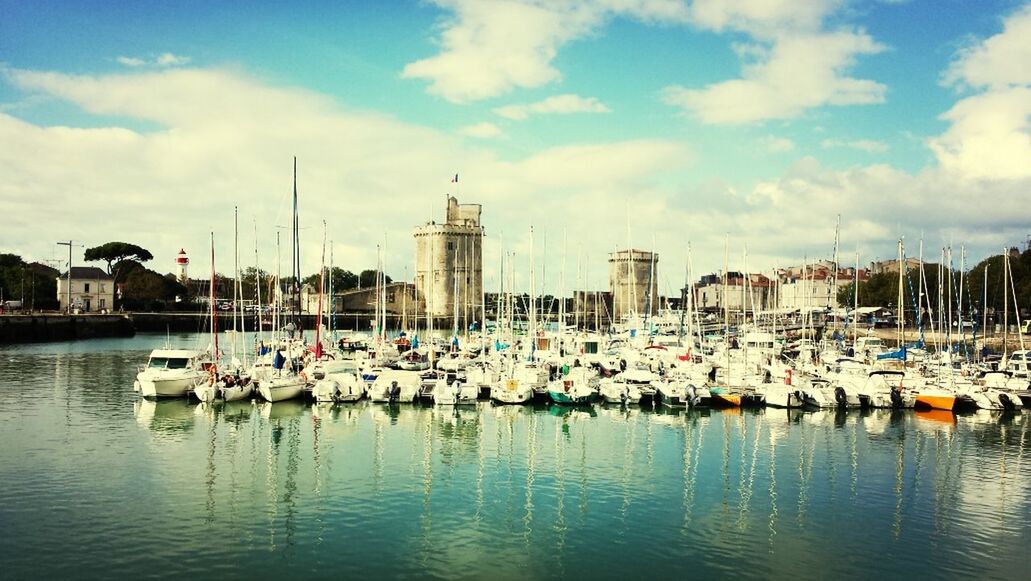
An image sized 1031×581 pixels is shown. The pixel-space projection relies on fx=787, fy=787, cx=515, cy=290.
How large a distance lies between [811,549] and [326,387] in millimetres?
20040

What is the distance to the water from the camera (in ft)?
45.8

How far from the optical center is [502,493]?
60.0 ft

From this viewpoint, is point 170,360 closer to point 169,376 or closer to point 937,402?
point 169,376

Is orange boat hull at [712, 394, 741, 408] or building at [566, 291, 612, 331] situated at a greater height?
building at [566, 291, 612, 331]

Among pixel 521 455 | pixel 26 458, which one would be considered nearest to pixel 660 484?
pixel 521 455

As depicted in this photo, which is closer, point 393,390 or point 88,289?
point 393,390

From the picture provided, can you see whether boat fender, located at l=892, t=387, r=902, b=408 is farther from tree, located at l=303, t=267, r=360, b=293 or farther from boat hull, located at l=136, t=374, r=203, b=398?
tree, located at l=303, t=267, r=360, b=293

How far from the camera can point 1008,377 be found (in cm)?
3300

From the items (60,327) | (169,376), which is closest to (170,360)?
(169,376)

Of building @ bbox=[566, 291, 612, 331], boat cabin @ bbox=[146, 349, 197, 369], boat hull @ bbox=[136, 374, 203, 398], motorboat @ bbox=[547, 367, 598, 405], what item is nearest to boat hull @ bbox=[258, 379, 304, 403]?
boat hull @ bbox=[136, 374, 203, 398]

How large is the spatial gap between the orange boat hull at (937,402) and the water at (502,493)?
1082 millimetres

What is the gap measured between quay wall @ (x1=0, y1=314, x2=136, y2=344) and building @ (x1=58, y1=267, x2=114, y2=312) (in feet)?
46.0

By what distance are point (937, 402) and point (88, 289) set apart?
86.1 metres

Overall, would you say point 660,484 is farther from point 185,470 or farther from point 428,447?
point 185,470
